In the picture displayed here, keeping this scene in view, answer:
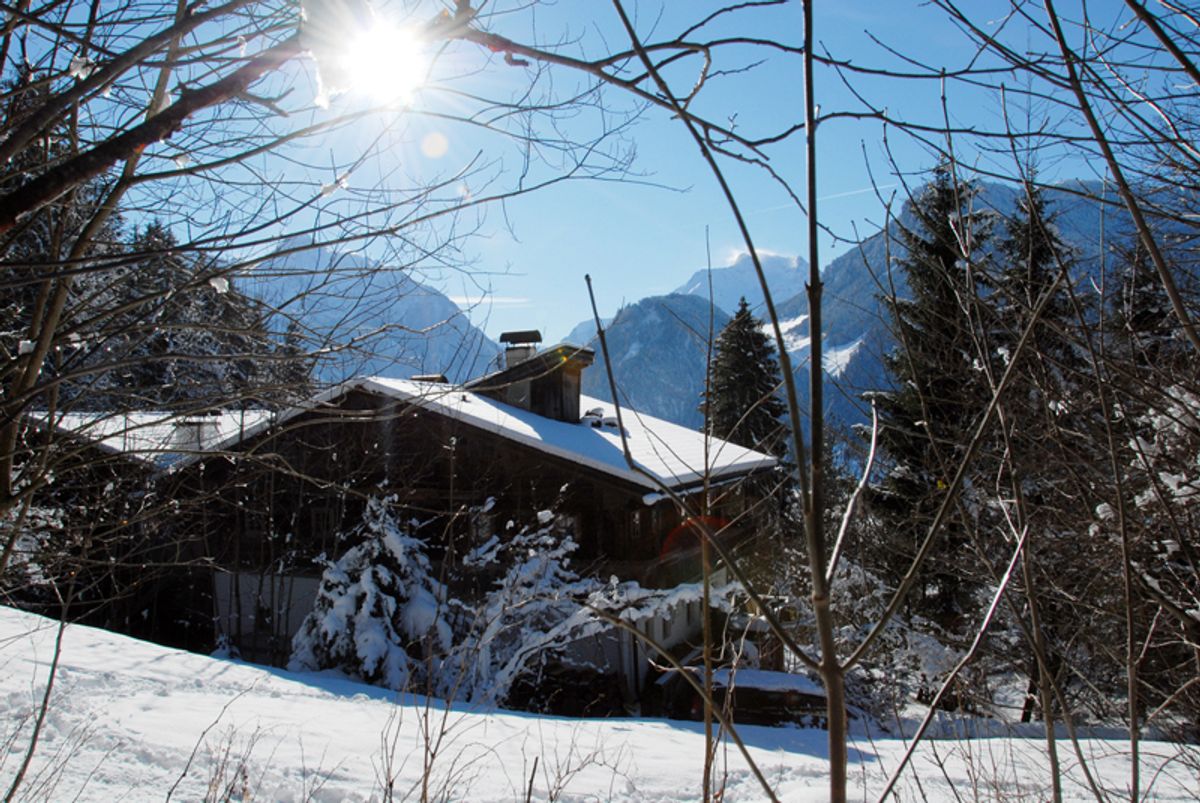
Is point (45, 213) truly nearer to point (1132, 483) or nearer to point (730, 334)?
point (1132, 483)

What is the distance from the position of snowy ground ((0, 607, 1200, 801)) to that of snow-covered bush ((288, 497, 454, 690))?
199 cm

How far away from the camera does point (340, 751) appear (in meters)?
5.29

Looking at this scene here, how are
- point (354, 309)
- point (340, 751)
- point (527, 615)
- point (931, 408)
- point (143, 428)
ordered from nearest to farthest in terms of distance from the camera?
Answer: point (143, 428)
point (354, 309)
point (340, 751)
point (931, 408)
point (527, 615)

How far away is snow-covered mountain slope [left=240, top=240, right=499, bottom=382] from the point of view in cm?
263

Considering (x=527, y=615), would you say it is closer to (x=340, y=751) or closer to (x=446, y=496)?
(x=446, y=496)

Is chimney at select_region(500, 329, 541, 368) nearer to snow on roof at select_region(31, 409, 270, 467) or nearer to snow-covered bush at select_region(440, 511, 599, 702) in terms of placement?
snow-covered bush at select_region(440, 511, 599, 702)

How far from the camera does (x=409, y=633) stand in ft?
36.2

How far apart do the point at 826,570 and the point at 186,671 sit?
906cm

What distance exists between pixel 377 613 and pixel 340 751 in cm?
592

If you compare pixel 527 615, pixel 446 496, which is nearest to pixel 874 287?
pixel 527 615

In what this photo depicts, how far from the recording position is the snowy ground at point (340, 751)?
3.92m

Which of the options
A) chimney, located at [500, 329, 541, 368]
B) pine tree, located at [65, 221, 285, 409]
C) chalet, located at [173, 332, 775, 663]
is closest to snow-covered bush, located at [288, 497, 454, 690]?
chalet, located at [173, 332, 775, 663]

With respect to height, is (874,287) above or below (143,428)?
above

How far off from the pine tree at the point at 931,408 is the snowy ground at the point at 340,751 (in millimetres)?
1560
